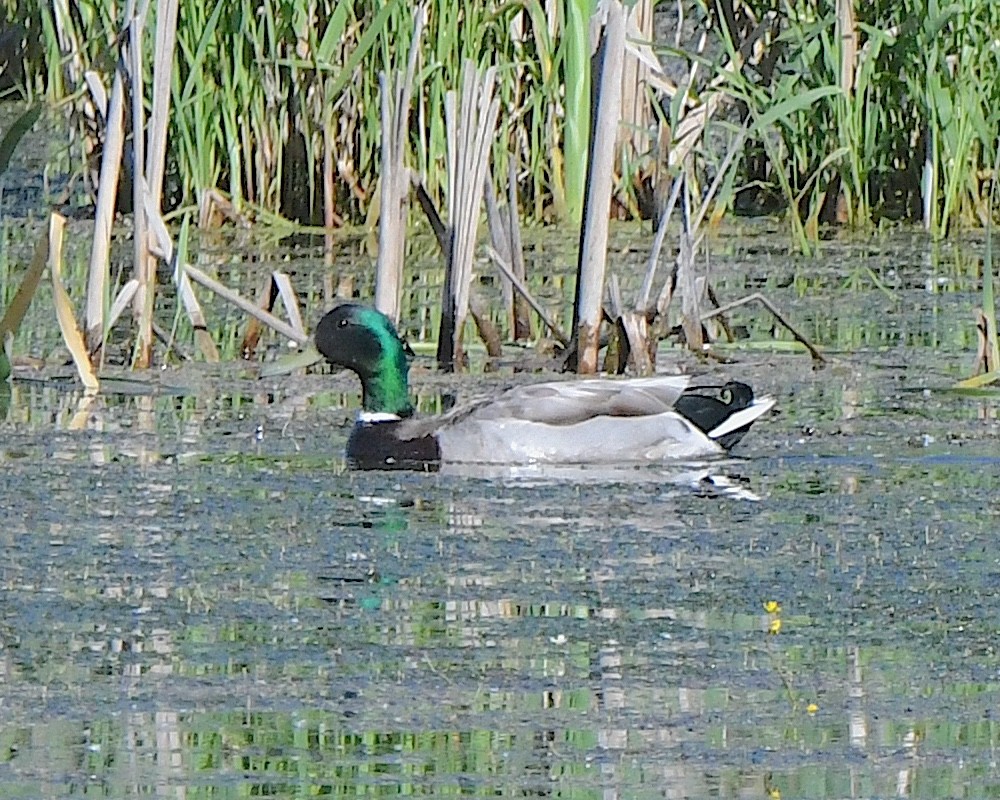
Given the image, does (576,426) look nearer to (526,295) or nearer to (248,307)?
(526,295)

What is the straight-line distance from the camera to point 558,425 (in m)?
5.42

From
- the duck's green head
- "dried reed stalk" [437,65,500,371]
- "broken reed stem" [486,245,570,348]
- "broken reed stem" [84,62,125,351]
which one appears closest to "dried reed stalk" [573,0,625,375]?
"broken reed stem" [486,245,570,348]

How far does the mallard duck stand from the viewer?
212 inches

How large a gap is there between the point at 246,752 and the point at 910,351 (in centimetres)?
376

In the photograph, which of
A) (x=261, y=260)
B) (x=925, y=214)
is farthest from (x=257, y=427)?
(x=925, y=214)

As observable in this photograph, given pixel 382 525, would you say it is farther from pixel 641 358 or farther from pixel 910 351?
pixel 910 351

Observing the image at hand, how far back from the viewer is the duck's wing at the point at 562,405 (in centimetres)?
537

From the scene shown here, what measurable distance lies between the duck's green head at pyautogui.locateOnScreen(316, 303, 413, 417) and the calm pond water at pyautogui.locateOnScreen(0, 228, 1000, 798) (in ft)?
0.57

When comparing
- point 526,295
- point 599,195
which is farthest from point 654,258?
point 526,295

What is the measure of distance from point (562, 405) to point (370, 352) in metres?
0.54

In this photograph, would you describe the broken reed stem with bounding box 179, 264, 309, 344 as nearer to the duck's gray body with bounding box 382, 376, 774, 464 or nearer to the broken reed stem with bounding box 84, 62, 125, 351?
the broken reed stem with bounding box 84, 62, 125, 351

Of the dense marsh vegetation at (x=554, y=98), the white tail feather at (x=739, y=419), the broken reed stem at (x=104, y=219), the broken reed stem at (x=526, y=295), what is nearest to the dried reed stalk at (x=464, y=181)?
the broken reed stem at (x=526, y=295)

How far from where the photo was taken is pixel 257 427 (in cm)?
567

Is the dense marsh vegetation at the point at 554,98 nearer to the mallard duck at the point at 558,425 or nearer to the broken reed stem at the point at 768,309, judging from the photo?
the broken reed stem at the point at 768,309
